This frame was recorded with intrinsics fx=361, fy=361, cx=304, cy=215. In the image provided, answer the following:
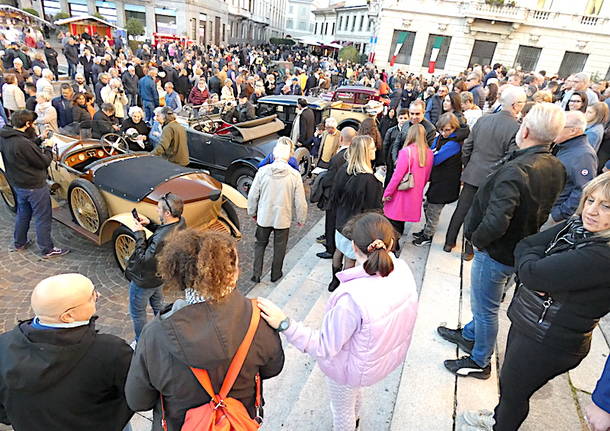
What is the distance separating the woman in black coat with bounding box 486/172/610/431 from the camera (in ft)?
5.16

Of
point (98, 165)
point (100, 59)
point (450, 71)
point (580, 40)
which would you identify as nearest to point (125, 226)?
point (98, 165)

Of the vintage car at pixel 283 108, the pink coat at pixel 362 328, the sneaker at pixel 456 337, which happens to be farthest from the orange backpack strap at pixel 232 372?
the vintage car at pixel 283 108

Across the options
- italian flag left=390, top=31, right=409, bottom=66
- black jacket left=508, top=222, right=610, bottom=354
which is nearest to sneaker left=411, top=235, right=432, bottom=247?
black jacket left=508, top=222, right=610, bottom=354

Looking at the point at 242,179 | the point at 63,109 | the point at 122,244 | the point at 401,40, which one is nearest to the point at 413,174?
the point at 122,244

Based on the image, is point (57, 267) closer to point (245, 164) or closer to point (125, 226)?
point (125, 226)

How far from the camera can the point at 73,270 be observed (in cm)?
454

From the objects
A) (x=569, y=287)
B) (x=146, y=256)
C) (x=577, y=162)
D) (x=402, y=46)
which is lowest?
(x=146, y=256)

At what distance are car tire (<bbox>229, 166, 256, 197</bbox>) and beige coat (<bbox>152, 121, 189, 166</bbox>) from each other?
1125 mm

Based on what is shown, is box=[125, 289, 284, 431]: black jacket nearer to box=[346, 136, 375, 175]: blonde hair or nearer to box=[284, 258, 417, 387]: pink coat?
box=[284, 258, 417, 387]: pink coat

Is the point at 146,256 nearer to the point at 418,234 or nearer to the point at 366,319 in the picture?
the point at 366,319

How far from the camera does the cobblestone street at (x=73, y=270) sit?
12.4 ft

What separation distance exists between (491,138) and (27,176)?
5.34 metres

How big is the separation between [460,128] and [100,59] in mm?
13276

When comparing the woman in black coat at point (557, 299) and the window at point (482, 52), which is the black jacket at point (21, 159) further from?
the window at point (482, 52)
